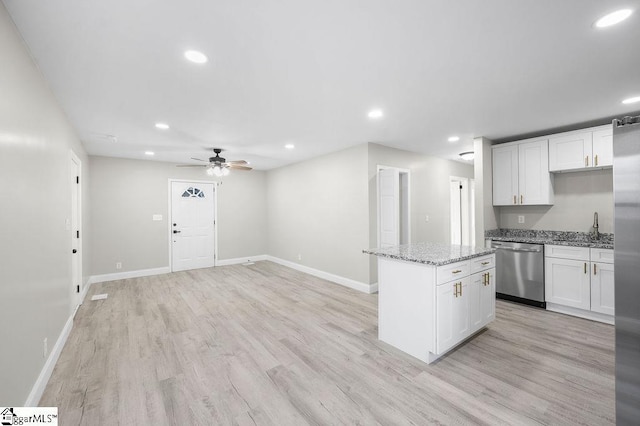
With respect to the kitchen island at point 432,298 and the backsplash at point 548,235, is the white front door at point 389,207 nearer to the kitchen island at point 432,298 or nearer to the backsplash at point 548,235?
the backsplash at point 548,235

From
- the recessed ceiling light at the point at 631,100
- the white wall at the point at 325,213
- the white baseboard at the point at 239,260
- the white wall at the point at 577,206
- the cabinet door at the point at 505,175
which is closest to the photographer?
the recessed ceiling light at the point at 631,100

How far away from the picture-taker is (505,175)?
4434mm

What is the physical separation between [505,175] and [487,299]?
2426 millimetres

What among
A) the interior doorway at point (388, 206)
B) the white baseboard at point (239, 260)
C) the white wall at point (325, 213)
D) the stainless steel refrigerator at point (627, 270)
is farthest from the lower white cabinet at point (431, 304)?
the white baseboard at point (239, 260)

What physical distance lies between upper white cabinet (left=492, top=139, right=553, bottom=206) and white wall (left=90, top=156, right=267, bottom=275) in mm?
5908

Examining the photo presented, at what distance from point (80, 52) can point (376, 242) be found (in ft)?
14.1

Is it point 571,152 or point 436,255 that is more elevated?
point 571,152

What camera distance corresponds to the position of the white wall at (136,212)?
5.49m

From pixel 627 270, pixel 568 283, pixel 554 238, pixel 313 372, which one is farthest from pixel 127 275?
pixel 554 238

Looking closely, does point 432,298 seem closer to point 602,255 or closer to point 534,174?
point 602,255

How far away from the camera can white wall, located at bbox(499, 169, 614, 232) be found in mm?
3770

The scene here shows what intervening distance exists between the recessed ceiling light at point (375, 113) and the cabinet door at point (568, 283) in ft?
10.1

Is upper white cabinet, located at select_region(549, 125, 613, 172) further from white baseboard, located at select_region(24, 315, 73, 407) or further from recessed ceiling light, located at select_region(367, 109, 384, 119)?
white baseboard, located at select_region(24, 315, 73, 407)

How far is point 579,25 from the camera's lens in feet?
5.72
